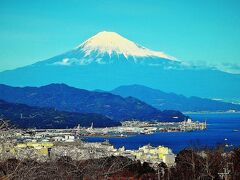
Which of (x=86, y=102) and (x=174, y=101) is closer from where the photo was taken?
(x=86, y=102)

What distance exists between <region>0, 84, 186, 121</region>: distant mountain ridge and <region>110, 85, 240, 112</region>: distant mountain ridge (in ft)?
76.0

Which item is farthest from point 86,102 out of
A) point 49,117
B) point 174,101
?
point 174,101

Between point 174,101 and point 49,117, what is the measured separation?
179ft

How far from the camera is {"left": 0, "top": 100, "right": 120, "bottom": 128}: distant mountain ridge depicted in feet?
190

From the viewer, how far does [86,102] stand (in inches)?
3524

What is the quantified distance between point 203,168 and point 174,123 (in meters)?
59.8

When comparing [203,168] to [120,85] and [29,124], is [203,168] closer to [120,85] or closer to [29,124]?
[29,124]

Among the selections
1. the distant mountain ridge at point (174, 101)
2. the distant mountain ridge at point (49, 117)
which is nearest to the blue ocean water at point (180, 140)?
the distant mountain ridge at point (49, 117)

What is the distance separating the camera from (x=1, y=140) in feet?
17.9

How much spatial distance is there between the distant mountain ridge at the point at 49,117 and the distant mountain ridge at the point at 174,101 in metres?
43.1

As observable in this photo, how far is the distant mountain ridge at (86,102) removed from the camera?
82.1 m

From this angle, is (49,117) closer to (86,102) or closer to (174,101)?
(86,102)

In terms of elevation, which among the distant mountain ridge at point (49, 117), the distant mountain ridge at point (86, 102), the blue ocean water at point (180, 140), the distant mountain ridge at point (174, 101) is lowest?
the blue ocean water at point (180, 140)

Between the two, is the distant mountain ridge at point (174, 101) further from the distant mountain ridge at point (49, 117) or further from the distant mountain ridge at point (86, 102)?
the distant mountain ridge at point (49, 117)
